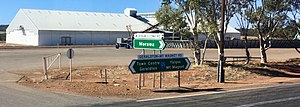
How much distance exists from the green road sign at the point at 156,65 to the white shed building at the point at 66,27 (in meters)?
65.8

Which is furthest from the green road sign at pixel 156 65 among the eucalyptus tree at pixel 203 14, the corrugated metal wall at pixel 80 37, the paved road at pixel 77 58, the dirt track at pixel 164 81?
the corrugated metal wall at pixel 80 37

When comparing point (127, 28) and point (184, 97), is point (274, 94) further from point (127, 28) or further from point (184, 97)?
point (127, 28)

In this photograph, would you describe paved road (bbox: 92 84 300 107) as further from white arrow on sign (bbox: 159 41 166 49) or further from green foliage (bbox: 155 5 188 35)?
green foliage (bbox: 155 5 188 35)

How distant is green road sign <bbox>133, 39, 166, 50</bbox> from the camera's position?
17.3 metres

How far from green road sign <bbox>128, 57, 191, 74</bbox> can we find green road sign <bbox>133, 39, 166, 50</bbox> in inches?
22.2

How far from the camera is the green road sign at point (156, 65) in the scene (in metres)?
16.5

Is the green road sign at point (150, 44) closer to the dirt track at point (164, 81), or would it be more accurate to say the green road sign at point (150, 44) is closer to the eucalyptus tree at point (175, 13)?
the dirt track at point (164, 81)

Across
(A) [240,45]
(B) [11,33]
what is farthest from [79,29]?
(A) [240,45]

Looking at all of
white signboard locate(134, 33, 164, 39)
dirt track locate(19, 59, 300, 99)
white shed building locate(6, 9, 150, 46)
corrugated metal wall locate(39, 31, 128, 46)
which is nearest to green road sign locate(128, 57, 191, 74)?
dirt track locate(19, 59, 300, 99)

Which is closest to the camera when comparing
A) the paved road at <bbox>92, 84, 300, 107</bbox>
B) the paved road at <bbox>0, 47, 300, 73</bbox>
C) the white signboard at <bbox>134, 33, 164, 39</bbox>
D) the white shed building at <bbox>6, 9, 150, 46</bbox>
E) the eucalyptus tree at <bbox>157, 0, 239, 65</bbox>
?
the paved road at <bbox>92, 84, 300, 107</bbox>

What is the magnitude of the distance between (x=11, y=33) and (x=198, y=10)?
7447cm

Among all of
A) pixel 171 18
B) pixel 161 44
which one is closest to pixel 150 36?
pixel 161 44

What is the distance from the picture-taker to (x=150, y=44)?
17.7 metres

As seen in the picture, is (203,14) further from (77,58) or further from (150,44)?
(77,58)
